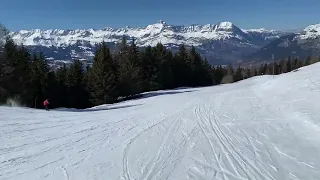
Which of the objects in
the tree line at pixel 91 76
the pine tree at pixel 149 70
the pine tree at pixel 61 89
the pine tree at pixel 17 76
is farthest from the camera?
the pine tree at pixel 149 70

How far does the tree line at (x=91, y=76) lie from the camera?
140 ft

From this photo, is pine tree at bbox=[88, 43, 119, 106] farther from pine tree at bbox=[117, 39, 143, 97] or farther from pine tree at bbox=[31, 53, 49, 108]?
pine tree at bbox=[31, 53, 49, 108]

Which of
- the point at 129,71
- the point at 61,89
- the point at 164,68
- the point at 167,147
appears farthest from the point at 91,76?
the point at 167,147

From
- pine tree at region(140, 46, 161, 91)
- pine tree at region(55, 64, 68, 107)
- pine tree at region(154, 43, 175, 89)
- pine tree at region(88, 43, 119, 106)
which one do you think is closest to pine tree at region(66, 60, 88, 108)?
pine tree at region(55, 64, 68, 107)

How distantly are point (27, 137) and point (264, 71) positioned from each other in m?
136

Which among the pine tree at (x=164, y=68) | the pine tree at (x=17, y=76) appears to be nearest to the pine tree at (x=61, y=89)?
the pine tree at (x=17, y=76)

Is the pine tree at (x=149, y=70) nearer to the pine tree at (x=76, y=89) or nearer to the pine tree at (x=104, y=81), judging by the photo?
the pine tree at (x=76, y=89)

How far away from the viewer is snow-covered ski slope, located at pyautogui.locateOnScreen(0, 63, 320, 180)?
8859 mm

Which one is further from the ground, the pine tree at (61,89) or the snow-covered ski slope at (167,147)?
the snow-covered ski slope at (167,147)

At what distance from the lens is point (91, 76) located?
51219 mm

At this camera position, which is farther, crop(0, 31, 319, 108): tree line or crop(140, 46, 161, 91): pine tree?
crop(140, 46, 161, 91): pine tree

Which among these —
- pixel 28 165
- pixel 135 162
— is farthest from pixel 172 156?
pixel 28 165

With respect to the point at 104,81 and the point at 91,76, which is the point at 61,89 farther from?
the point at 104,81

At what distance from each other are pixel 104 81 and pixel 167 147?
3660cm
